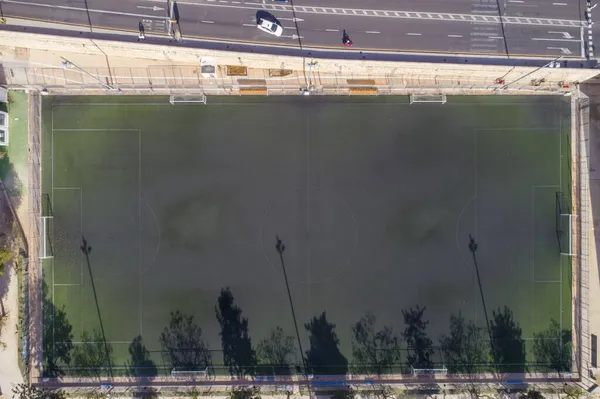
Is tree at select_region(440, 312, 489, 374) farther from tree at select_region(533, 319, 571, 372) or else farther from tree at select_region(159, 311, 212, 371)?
tree at select_region(159, 311, 212, 371)

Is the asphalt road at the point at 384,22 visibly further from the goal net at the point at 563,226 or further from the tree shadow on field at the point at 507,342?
the tree shadow on field at the point at 507,342

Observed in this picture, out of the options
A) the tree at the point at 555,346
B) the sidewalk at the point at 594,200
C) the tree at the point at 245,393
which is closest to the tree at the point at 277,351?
the tree at the point at 245,393

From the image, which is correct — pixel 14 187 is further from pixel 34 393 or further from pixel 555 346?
pixel 555 346

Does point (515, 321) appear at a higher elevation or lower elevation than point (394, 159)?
lower

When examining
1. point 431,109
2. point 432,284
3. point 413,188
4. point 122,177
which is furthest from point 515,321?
point 122,177

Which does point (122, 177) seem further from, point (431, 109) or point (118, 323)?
point (431, 109)

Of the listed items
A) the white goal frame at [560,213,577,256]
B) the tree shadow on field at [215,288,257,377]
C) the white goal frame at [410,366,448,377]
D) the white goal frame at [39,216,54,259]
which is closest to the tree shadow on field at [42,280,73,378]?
the white goal frame at [39,216,54,259]

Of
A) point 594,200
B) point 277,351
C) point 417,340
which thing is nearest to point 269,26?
point 277,351
